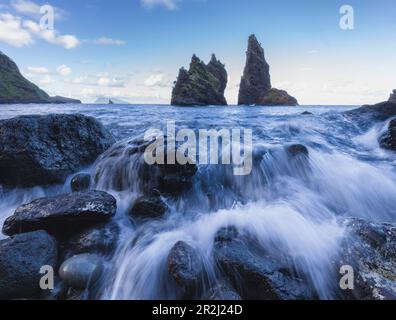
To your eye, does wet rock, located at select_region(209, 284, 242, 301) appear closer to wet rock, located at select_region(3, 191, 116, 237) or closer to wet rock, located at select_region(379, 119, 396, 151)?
wet rock, located at select_region(3, 191, 116, 237)

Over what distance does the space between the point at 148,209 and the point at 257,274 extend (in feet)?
9.43

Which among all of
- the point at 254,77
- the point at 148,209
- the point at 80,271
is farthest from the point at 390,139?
the point at 254,77

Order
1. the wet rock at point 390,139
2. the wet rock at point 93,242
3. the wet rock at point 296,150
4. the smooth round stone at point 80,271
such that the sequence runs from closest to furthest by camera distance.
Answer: the smooth round stone at point 80,271
the wet rock at point 93,242
the wet rock at point 296,150
the wet rock at point 390,139

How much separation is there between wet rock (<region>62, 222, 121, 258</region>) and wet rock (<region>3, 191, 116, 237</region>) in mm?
195

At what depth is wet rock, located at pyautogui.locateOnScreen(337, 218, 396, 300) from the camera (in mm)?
4020

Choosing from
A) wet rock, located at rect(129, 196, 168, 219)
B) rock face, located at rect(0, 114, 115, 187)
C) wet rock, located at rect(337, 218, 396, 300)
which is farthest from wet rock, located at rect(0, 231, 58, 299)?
wet rock, located at rect(337, 218, 396, 300)

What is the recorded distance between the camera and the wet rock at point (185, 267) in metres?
4.10

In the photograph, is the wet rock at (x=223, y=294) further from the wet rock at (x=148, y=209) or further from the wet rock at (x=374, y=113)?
the wet rock at (x=374, y=113)

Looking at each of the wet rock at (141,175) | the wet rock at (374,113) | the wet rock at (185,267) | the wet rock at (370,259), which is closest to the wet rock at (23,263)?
the wet rock at (185,267)

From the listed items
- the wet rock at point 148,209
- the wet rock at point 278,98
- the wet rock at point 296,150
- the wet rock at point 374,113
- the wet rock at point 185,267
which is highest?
the wet rock at point 278,98

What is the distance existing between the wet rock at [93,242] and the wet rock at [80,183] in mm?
2128

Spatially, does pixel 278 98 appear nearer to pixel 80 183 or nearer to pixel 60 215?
pixel 80 183

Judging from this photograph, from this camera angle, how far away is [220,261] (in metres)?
4.47

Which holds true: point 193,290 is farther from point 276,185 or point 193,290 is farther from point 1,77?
point 1,77
